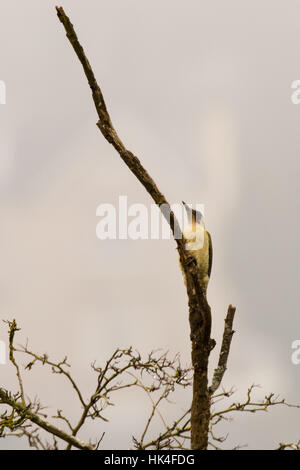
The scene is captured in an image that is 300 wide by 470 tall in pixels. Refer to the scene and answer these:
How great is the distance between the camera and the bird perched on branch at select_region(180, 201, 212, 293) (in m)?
8.06

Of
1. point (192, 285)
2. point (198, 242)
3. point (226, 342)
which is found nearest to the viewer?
point (192, 285)

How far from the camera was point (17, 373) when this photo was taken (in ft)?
19.1

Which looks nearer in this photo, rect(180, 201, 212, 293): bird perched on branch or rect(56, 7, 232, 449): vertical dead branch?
rect(56, 7, 232, 449): vertical dead branch

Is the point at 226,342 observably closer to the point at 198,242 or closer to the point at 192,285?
the point at 192,285

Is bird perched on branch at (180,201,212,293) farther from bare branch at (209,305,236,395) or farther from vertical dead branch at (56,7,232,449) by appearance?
vertical dead branch at (56,7,232,449)

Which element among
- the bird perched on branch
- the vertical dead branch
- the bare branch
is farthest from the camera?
the bird perched on branch

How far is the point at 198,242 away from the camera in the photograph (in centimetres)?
812

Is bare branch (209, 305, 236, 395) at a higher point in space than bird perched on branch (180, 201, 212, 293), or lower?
Result: lower

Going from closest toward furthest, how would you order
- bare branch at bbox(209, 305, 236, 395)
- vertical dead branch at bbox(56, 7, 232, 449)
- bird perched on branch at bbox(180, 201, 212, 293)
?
vertical dead branch at bbox(56, 7, 232, 449), bare branch at bbox(209, 305, 236, 395), bird perched on branch at bbox(180, 201, 212, 293)

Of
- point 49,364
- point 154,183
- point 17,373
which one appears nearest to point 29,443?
point 17,373

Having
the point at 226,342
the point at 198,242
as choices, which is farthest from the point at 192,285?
the point at 198,242

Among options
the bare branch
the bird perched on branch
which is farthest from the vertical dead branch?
the bird perched on branch

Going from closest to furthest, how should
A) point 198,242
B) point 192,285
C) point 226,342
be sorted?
point 192,285, point 226,342, point 198,242
